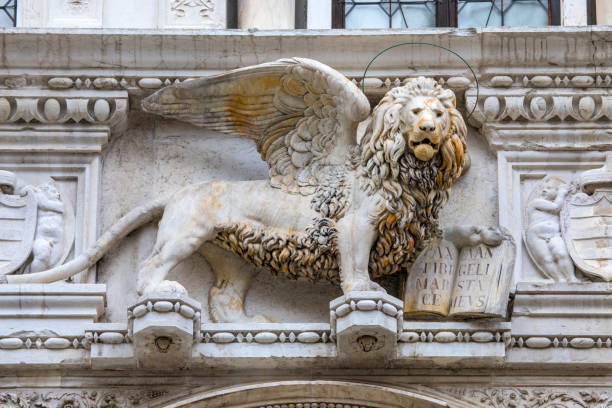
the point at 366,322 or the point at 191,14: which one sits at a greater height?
the point at 191,14

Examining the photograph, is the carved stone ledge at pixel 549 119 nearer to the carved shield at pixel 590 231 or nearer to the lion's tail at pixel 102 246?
the carved shield at pixel 590 231

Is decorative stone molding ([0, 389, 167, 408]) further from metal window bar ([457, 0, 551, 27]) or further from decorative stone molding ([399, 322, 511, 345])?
metal window bar ([457, 0, 551, 27])

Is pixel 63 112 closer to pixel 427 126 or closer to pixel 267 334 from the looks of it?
pixel 267 334

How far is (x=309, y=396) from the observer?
39.5ft

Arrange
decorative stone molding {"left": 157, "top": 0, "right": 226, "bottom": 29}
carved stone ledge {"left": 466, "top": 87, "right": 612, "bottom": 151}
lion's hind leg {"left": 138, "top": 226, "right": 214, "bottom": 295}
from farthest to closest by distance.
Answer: decorative stone molding {"left": 157, "top": 0, "right": 226, "bottom": 29} < carved stone ledge {"left": 466, "top": 87, "right": 612, "bottom": 151} < lion's hind leg {"left": 138, "top": 226, "right": 214, "bottom": 295}

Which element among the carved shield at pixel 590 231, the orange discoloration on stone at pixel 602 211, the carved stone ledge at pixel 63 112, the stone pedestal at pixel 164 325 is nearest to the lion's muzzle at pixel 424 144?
the carved shield at pixel 590 231

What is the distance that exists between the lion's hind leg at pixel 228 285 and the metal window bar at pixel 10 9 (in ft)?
7.13

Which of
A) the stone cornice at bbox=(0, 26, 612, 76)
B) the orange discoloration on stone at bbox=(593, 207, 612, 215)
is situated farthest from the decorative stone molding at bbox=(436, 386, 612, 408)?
the stone cornice at bbox=(0, 26, 612, 76)

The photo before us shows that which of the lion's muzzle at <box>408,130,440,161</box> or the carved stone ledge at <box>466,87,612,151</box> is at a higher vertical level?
the carved stone ledge at <box>466,87,612,151</box>

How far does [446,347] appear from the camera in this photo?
1195cm

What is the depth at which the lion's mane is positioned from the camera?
39.7ft

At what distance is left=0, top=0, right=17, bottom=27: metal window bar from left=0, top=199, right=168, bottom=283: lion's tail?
178cm

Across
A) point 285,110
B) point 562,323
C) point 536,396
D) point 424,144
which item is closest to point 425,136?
point 424,144

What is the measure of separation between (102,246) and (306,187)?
1.22 meters
